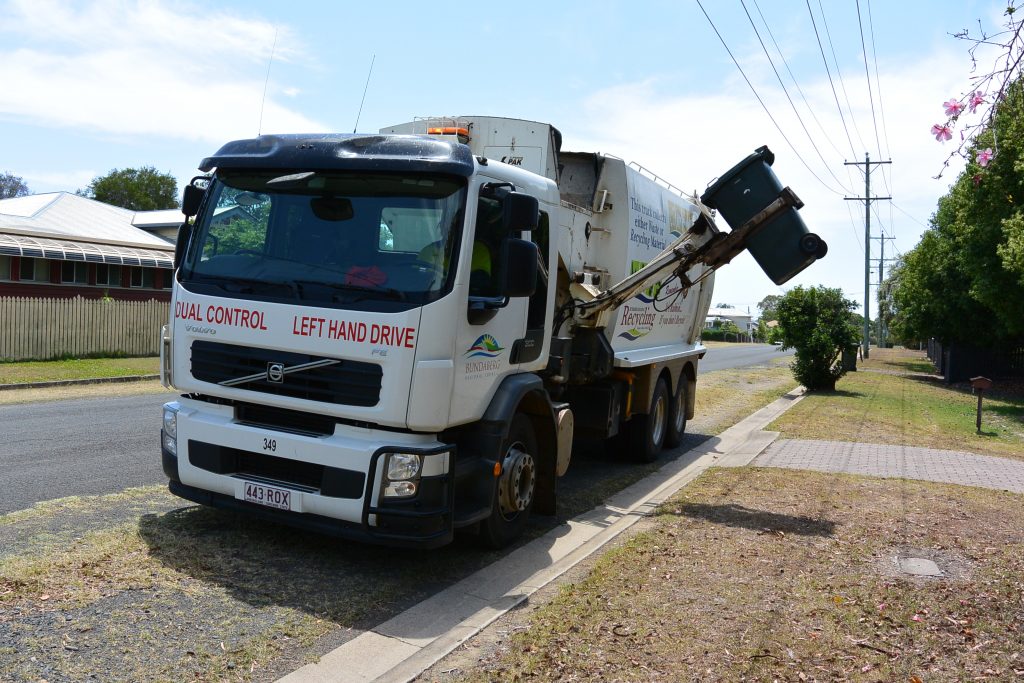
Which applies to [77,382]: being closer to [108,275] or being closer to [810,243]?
[108,275]

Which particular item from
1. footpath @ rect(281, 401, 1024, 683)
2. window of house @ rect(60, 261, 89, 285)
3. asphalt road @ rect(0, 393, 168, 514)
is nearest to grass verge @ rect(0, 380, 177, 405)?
asphalt road @ rect(0, 393, 168, 514)

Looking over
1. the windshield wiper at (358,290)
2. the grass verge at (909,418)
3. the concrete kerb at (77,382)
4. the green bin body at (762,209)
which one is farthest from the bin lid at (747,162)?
the concrete kerb at (77,382)

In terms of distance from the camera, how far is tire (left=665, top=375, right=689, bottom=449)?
469 inches

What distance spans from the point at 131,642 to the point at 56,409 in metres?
9.38

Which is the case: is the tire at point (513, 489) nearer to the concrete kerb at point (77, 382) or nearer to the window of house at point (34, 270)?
the concrete kerb at point (77, 382)

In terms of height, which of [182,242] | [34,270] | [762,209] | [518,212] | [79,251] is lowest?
[182,242]

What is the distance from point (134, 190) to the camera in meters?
68.8

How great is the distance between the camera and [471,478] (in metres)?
5.91

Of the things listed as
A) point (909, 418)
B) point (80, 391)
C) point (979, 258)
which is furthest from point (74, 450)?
point (979, 258)

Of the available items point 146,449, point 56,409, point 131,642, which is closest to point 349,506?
point 131,642

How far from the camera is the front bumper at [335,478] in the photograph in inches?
207

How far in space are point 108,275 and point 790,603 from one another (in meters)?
28.0

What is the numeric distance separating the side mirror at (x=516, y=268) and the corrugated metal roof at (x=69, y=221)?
25476 mm

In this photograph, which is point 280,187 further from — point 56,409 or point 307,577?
point 56,409
